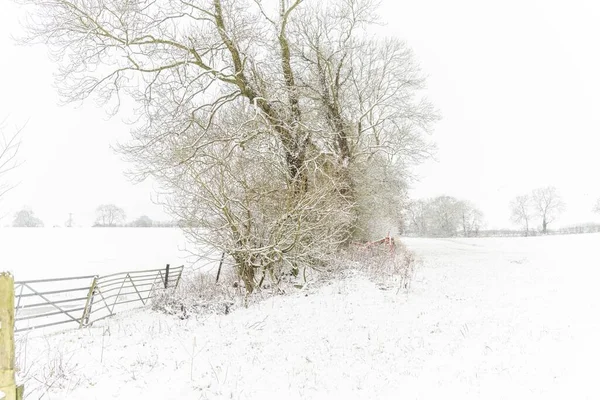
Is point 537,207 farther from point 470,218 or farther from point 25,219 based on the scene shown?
point 25,219

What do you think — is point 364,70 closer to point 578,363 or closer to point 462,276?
point 462,276

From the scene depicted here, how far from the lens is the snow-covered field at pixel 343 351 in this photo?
161 inches

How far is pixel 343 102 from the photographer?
642 inches

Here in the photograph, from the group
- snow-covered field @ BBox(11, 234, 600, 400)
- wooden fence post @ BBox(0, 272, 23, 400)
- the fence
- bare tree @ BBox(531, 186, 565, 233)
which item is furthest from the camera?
bare tree @ BBox(531, 186, 565, 233)

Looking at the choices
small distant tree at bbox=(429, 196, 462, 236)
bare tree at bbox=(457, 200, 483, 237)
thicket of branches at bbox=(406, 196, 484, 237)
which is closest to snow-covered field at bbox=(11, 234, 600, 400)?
thicket of branches at bbox=(406, 196, 484, 237)

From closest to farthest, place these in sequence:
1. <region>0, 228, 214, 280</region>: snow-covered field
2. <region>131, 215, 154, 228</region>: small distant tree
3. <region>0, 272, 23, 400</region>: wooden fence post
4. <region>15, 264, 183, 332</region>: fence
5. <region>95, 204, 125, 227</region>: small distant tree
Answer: <region>0, 272, 23, 400</region>: wooden fence post < <region>15, 264, 183, 332</region>: fence < <region>0, 228, 214, 280</region>: snow-covered field < <region>131, 215, 154, 228</region>: small distant tree < <region>95, 204, 125, 227</region>: small distant tree

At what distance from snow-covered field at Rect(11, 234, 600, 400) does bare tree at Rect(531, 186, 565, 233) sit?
8021 cm

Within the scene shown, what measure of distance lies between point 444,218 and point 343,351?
3147 inches

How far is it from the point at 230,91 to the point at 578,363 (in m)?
11.8

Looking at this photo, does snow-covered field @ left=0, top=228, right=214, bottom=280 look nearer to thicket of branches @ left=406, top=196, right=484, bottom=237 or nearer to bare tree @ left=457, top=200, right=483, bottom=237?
thicket of branches @ left=406, top=196, right=484, bottom=237

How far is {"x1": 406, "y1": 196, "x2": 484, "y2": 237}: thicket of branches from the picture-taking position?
3078 inches

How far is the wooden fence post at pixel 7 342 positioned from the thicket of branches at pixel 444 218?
250ft

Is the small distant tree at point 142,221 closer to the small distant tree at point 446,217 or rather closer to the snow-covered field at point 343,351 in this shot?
the small distant tree at point 446,217

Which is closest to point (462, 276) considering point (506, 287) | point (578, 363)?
point (506, 287)
